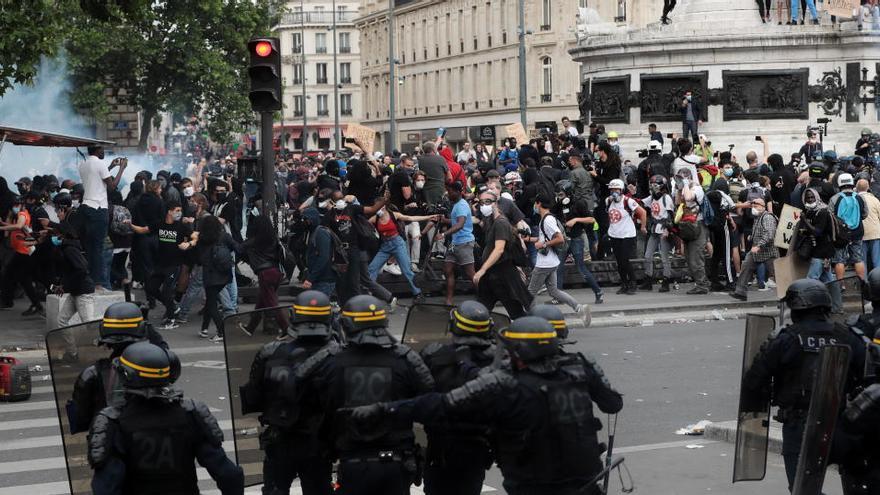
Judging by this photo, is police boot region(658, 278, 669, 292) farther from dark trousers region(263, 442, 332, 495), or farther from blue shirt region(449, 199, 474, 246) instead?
dark trousers region(263, 442, 332, 495)

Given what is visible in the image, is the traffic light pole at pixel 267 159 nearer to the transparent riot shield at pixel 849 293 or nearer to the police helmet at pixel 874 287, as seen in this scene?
the transparent riot shield at pixel 849 293

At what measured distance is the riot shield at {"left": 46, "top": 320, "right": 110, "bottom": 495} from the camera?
24.1ft

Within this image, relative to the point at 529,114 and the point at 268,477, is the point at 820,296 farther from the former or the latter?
the point at 529,114

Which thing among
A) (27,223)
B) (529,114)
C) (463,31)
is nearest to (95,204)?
(27,223)

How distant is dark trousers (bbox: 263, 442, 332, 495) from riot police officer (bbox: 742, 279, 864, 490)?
224 centimetres

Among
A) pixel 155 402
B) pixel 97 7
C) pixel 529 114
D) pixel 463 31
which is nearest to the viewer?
pixel 155 402

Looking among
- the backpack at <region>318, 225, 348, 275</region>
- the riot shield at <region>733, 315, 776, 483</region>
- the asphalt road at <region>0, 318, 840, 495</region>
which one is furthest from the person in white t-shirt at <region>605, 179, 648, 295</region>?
the riot shield at <region>733, 315, 776, 483</region>

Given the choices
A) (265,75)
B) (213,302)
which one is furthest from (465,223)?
(265,75)

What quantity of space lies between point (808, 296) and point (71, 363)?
374 cm

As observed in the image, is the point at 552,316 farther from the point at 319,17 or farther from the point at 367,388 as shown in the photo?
the point at 319,17

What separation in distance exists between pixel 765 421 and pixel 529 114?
61.4 meters

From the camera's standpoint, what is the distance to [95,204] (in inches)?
707

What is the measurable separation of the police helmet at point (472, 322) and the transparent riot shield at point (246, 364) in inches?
36.0

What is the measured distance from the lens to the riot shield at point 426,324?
8117 mm
